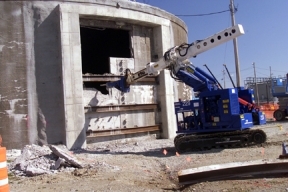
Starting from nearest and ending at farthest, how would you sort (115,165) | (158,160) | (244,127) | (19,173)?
(19,173) → (115,165) → (158,160) → (244,127)

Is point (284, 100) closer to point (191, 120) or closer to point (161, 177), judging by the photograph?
point (191, 120)

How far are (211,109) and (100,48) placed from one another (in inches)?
424

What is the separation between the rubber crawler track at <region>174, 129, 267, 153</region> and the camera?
37.8 ft

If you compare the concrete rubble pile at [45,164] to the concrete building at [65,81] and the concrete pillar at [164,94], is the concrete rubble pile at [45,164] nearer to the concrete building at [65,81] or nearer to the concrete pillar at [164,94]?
the concrete building at [65,81]

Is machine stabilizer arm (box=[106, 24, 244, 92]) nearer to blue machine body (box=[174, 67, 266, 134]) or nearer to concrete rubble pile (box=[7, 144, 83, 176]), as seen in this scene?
blue machine body (box=[174, 67, 266, 134])

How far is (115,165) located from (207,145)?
3883 millimetres

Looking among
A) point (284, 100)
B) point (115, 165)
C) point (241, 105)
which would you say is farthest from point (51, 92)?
point (284, 100)

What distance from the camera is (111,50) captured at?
1962 cm

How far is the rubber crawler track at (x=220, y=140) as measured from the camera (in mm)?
11516

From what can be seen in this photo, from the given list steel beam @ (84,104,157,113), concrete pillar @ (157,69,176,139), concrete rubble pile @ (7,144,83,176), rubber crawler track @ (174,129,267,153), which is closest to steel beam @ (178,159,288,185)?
concrete rubble pile @ (7,144,83,176)

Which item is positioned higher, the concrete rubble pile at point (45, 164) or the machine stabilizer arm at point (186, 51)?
the machine stabilizer arm at point (186, 51)

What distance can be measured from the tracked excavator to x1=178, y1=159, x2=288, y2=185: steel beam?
4.21 m

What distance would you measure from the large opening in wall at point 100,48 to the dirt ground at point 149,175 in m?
7.76

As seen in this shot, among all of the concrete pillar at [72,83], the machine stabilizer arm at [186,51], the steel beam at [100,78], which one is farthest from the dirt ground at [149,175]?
the steel beam at [100,78]
